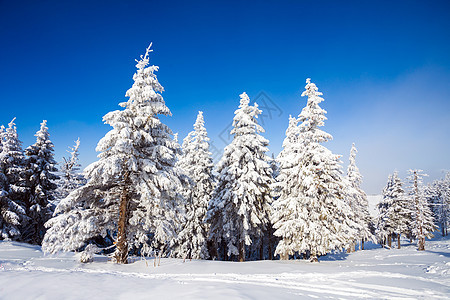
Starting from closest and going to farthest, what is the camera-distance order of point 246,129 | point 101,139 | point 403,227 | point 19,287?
1. point 19,287
2. point 101,139
3. point 246,129
4. point 403,227

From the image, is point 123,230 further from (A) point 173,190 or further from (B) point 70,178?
(B) point 70,178

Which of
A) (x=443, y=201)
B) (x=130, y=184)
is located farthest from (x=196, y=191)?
(x=443, y=201)

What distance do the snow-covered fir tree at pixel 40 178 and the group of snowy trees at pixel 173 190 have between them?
10 centimetres

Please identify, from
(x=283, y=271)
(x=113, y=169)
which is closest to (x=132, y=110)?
(x=113, y=169)

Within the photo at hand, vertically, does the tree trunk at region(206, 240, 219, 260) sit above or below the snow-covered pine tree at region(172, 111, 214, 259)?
below

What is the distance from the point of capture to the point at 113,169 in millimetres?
12344

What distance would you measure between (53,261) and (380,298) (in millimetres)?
15370

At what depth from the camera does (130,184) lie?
14539mm

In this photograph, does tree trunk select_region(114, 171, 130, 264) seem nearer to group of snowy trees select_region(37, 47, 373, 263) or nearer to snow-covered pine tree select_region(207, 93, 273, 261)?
group of snowy trees select_region(37, 47, 373, 263)

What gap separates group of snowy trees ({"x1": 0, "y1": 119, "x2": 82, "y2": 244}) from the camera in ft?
72.6

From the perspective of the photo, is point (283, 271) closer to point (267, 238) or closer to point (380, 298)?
point (380, 298)

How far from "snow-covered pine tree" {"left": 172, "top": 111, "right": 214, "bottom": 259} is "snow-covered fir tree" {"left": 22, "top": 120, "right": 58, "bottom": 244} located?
13.8 m

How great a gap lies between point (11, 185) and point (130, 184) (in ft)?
54.3

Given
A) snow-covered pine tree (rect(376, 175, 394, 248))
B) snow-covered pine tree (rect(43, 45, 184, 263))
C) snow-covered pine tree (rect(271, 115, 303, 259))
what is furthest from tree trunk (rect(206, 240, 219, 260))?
snow-covered pine tree (rect(376, 175, 394, 248))
